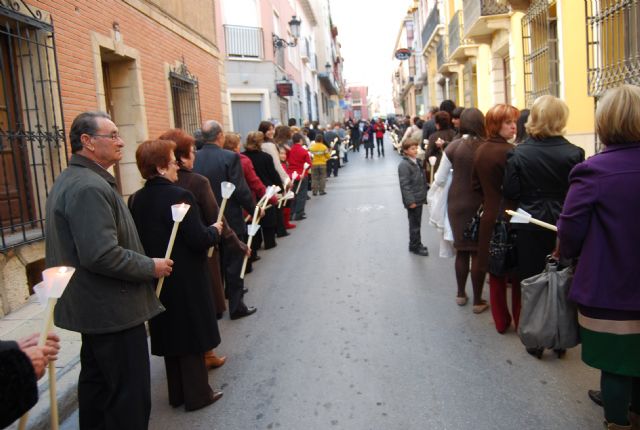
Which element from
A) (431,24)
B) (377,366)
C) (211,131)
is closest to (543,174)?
(377,366)

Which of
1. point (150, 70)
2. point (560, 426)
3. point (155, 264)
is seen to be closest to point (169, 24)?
point (150, 70)

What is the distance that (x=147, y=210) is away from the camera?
359 centimetres

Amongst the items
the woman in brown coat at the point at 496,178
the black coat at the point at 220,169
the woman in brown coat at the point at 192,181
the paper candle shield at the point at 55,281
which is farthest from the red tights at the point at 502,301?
the paper candle shield at the point at 55,281

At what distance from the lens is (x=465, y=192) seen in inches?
211

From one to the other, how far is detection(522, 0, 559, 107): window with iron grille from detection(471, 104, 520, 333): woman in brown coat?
5997mm

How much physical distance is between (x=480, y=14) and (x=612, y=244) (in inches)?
509

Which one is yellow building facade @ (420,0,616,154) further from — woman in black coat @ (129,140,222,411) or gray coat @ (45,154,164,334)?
gray coat @ (45,154,164,334)

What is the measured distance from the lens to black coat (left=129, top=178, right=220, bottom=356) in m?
3.59

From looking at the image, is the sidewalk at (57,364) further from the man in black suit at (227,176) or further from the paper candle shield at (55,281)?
the paper candle shield at (55,281)

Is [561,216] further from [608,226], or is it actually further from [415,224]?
[415,224]

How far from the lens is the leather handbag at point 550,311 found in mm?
3299

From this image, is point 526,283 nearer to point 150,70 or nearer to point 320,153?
point 150,70

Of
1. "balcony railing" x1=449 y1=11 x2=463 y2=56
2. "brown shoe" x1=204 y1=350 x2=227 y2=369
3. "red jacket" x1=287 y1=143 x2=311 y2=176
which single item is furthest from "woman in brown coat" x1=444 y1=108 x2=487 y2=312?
"balcony railing" x1=449 y1=11 x2=463 y2=56

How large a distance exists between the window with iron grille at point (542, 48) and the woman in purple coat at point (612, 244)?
7.74m
